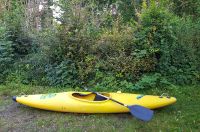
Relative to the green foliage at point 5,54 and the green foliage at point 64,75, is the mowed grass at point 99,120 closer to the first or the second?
the green foliage at point 64,75

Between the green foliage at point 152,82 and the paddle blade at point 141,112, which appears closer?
the paddle blade at point 141,112

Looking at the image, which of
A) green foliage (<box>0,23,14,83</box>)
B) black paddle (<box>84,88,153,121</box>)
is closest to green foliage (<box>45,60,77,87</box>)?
green foliage (<box>0,23,14,83</box>)

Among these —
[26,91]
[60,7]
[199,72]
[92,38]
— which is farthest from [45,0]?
[199,72]

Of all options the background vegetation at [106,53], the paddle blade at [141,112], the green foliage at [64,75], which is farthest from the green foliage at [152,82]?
the paddle blade at [141,112]

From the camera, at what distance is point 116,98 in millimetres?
6078

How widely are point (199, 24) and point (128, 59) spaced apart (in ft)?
6.87

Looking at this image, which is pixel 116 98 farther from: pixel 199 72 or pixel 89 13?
pixel 89 13

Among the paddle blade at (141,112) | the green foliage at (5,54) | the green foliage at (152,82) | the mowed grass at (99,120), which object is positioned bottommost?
the mowed grass at (99,120)

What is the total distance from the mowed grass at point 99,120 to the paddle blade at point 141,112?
0.18 m

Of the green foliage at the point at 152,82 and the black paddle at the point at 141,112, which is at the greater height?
the green foliage at the point at 152,82

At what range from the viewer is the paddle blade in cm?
A: 516

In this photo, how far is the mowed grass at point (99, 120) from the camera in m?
5.27

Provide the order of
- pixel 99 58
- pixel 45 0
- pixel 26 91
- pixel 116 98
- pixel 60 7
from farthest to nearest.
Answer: pixel 45 0 → pixel 60 7 → pixel 99 58 → pixel 26 91 → pixel 116 98

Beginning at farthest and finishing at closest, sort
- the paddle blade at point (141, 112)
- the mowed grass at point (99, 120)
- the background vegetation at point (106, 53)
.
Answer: the background vegetation at point (106, 53), the mowed grass at point (99, 120), the paddle blade at point (141, 112)
